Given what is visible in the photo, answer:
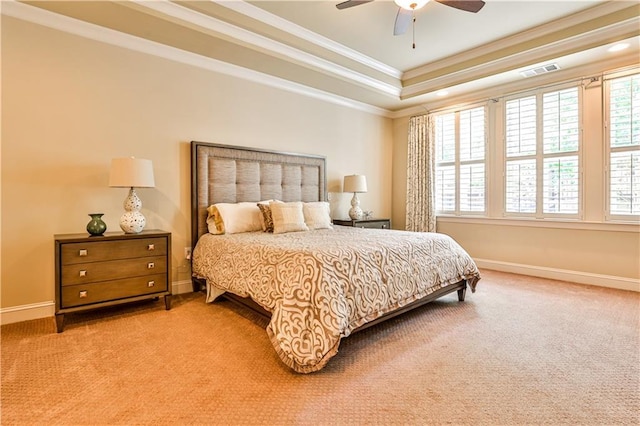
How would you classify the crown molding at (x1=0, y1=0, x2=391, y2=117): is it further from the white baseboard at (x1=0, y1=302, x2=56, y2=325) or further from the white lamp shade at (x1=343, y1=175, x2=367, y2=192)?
the white baseboard at (x1=0, y1=302, x2=56, y2=325)

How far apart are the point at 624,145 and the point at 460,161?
1894 mm

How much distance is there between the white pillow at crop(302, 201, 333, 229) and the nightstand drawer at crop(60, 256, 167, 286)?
1.58 metres

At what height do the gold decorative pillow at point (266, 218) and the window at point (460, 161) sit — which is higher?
the window at point (460, 161)

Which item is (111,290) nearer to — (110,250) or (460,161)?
(110,250)

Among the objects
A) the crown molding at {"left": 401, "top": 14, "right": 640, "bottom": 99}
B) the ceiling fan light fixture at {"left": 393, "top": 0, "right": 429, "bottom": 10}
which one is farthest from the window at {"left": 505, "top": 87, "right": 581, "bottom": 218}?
the ceiling fan light fixture at {"left": 393, "top": 0, "right": 429, "bottom": 10}

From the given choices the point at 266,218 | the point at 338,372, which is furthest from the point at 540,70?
the point at 338,372

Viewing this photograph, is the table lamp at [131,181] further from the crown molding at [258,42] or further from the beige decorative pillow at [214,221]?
the crown molding at [258,42]

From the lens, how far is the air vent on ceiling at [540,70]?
385cm

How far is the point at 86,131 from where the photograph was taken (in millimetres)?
2990

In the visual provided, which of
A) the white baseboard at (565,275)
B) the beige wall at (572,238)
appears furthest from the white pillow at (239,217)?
the white baseboard at (565,275)

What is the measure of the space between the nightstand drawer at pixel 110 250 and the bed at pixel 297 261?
496 mm

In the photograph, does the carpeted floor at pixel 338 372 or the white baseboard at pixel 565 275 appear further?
the white baseboard at pixel 565 275

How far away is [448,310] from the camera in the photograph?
305cm

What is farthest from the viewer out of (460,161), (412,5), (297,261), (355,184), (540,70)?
(460,161)
